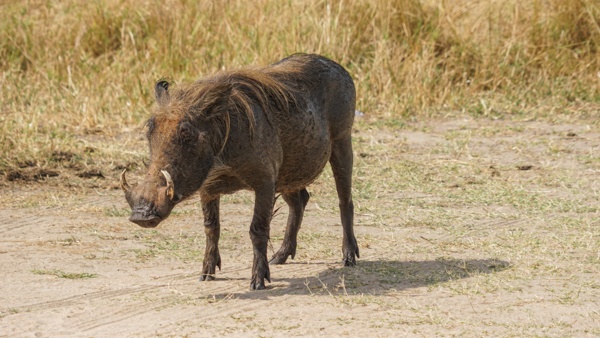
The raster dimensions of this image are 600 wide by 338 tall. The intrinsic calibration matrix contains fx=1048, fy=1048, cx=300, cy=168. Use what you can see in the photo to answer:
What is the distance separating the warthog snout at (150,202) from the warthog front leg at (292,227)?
1.27 m

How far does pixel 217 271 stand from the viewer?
211 inches

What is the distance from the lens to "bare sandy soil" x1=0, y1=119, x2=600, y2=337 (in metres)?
4.40

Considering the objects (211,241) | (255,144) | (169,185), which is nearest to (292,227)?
(211,241)

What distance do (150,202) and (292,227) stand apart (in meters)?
1.37

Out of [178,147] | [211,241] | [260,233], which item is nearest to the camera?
[178,147]

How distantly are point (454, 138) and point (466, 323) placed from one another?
4.47 metres

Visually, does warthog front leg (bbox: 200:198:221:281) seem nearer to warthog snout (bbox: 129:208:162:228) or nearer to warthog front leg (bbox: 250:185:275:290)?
warthog front leg (bbox: 250:185:275:290)

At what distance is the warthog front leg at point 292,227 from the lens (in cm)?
553

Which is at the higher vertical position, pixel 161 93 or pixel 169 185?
pixel 161 93

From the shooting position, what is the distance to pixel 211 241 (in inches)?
201

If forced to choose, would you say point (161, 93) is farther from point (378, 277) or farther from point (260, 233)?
point (378, 277)

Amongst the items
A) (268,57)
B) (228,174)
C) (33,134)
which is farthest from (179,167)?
(268,57)

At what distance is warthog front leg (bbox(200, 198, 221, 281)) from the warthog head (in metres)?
0.55

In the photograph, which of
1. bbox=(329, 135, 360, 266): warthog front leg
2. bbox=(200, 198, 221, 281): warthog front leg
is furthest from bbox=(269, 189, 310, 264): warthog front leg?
bbox=(200, 198, 221, 281): warthog front leg
